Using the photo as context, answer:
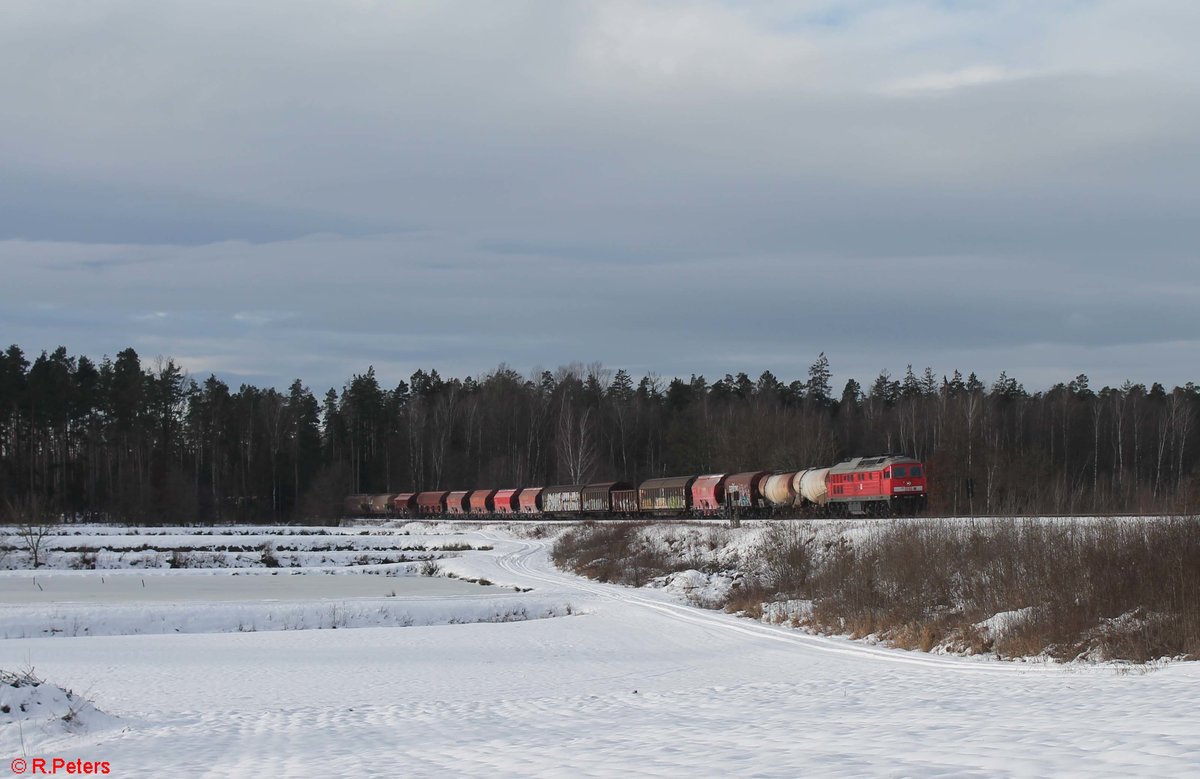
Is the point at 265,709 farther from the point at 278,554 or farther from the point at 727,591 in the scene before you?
the point at 278,554

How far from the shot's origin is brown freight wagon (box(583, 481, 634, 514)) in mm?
77750

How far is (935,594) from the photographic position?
26.7 meters

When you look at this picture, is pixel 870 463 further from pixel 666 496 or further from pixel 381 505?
pixel 381 505

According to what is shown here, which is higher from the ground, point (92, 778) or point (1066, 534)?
point (1066, 534)

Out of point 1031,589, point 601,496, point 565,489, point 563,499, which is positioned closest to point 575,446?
point 565,489

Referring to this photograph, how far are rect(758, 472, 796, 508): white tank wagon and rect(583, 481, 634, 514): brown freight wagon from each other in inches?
624

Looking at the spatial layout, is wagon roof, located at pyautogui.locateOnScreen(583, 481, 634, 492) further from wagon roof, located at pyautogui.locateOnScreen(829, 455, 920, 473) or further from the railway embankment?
the railway embankment

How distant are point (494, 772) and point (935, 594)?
1784 centimetres

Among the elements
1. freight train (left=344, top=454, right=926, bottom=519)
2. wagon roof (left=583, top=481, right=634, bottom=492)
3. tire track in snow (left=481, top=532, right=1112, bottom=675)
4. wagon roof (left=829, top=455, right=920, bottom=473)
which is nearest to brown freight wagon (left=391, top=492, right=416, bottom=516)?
freight train (left=344, top=454, right=926, bottom=519)

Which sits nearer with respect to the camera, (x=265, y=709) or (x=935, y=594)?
(x=265, y=709)

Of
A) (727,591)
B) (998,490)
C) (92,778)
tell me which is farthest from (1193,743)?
(998,490)

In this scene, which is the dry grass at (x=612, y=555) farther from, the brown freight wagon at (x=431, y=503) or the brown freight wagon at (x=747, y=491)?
the brown freight wagon at (x=431, y=503)

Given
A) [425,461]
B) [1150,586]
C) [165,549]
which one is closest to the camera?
[1150,586]

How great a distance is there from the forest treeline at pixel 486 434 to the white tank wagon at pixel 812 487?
17.6 metres
